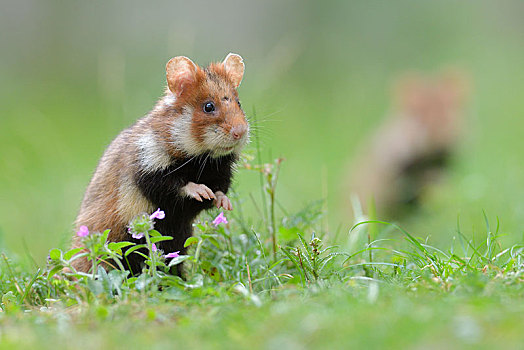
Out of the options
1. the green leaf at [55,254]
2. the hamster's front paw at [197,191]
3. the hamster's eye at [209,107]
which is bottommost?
the green leaf at [55,254]

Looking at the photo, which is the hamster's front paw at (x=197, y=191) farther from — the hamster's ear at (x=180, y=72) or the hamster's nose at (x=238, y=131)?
the hamster's ear at (x=180, y=72)

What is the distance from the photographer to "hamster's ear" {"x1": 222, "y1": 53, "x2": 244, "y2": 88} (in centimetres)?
408

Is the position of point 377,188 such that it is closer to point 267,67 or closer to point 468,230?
point 468,230

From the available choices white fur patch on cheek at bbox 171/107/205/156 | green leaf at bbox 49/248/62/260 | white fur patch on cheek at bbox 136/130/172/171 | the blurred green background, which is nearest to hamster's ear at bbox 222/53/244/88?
white fur patch on cheek at bbox 171/107/205/156

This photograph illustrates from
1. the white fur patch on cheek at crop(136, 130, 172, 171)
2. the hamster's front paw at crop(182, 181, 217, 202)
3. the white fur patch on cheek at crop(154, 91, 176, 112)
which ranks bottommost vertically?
the hamster's front paw at crop(182, 181, 217, 202)

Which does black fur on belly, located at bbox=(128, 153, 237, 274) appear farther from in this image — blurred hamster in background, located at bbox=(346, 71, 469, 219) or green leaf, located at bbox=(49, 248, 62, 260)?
blurred hamster in background, located at bbox=(346, 71, 469, 219)

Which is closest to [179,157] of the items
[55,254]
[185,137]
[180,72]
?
[185,137]

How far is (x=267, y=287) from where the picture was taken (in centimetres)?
356

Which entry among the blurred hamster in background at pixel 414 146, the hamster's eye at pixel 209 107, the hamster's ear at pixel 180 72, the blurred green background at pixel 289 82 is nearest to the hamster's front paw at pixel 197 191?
the hamster's eye at pixel 209 107

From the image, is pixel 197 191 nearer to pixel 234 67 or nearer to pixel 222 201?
pixel 222 201

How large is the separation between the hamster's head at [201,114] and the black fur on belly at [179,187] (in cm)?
10

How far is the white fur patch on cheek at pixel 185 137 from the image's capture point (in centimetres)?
373

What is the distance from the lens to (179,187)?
147 inches

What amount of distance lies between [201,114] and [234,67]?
473 millimetres
